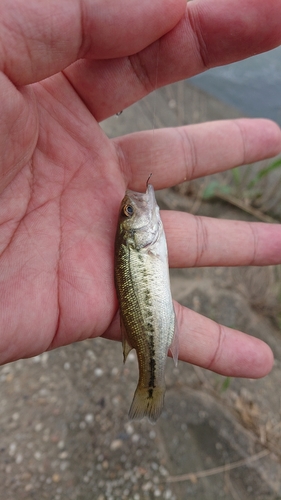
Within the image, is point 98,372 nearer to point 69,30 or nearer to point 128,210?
point 128,210

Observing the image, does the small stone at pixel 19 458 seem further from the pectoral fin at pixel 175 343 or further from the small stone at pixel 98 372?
the pectoral fin at pixel 175 343

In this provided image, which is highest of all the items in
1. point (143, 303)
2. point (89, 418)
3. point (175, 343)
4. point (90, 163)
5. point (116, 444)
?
point (90, 163)

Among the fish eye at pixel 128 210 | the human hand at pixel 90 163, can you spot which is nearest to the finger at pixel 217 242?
the human hand at pixel 90 163

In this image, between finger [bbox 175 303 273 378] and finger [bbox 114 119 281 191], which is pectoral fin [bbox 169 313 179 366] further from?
finger [bbox 114 119 281 191]

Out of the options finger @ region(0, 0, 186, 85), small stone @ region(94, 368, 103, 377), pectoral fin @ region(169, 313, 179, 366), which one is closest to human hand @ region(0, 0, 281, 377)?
finger @ region(0, 0, 186, 85)

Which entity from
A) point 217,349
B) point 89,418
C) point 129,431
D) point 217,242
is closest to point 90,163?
point 217,242

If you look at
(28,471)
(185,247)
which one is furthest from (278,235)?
(28,471)
